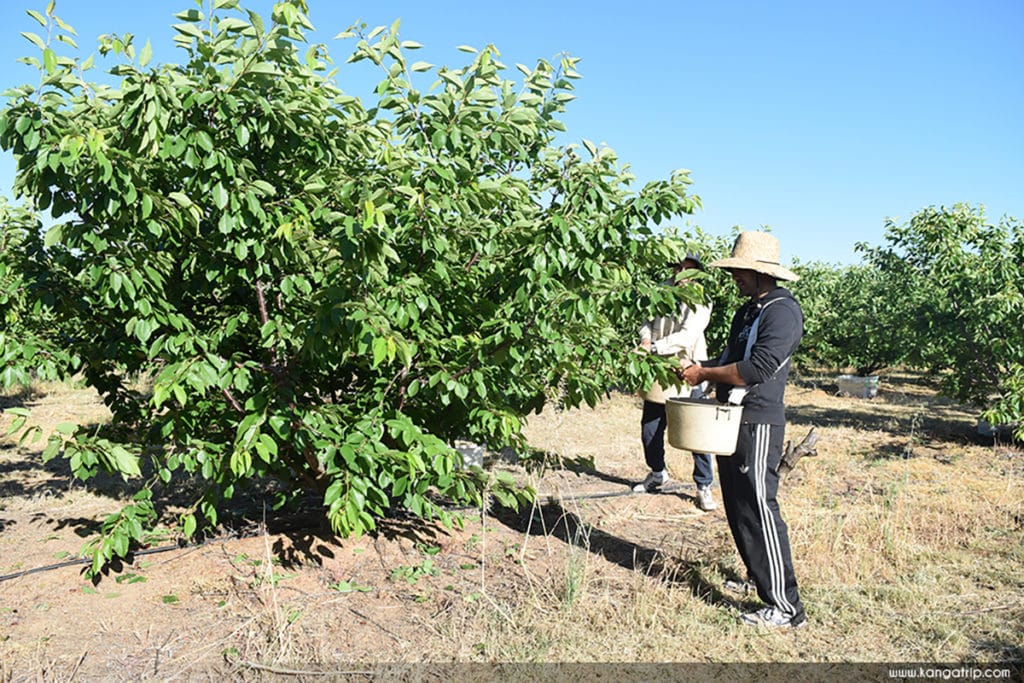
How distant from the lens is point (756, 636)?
3330 millimetres

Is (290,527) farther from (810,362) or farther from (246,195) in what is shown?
(810,362)

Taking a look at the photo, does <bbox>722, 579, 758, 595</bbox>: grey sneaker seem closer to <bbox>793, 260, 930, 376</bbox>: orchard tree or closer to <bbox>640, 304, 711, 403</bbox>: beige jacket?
<bbox>640, 304, 711, 403</bbox>: beige jacket

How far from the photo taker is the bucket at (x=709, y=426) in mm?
3314

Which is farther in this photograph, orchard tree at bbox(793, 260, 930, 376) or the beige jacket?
orchard tree at bbox(793, 260, 930, 376)

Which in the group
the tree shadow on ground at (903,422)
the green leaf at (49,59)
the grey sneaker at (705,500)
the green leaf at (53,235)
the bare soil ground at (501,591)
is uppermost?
the green leaf at (49,59)

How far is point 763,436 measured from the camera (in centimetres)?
341

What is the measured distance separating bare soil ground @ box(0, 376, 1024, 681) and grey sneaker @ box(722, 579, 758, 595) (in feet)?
0.25

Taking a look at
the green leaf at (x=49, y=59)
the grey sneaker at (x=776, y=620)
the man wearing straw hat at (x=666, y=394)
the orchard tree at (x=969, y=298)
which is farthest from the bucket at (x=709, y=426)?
the orchard tree at (x=969, y=298)

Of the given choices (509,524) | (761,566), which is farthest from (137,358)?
(761,566)

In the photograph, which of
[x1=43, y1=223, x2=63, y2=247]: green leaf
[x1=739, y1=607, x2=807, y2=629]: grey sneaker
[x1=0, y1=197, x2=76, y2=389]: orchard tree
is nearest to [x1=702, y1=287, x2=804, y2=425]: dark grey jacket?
[x1=739, y1=607, x2=807, y2=629]: grey sneaker

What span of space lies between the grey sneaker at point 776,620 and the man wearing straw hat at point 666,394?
2.06 metres

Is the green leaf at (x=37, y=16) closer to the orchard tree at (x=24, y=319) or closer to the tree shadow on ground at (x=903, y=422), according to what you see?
the orchard tree at (x=24, y=319)

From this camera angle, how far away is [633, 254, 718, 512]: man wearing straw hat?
552 centimetres

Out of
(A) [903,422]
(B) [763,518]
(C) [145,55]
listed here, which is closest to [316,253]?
(C) [145,55]
